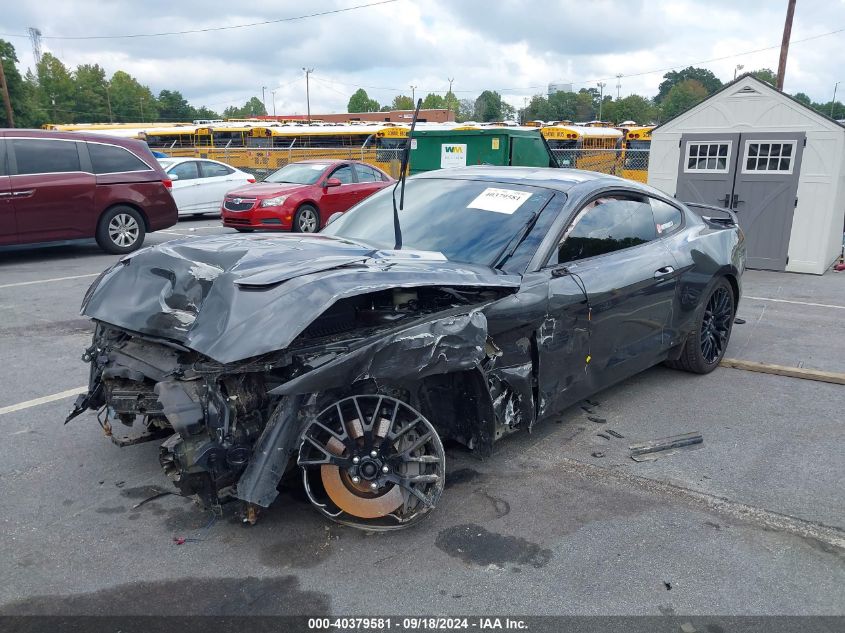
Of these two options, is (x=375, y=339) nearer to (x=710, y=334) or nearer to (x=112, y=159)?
(x=710, y=334)

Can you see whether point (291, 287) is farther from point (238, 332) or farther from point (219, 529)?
point (219, 529)

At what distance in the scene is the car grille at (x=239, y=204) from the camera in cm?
1290

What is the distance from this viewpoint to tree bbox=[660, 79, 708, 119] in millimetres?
103125

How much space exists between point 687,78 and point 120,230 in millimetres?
141843

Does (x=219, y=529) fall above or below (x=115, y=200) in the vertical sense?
below

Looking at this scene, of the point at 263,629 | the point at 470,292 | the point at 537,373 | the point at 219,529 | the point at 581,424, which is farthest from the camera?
the point at 581,424

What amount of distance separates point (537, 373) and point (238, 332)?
1614 millimetres

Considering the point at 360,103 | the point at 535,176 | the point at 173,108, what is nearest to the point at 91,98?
the point at 173,108

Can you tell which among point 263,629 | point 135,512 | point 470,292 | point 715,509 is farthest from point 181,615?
point 715,509

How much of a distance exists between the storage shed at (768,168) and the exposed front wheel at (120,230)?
8559mm

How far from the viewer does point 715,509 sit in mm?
3424

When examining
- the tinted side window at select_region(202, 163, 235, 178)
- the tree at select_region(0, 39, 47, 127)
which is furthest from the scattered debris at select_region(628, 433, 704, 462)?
the tree at select_region(0, 39, 47, 127)

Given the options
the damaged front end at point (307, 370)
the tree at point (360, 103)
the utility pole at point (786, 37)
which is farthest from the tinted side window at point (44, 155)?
the tree at point (360, 103)

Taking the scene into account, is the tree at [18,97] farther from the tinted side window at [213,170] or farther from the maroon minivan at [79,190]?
the maroon minivan at [79,190]
